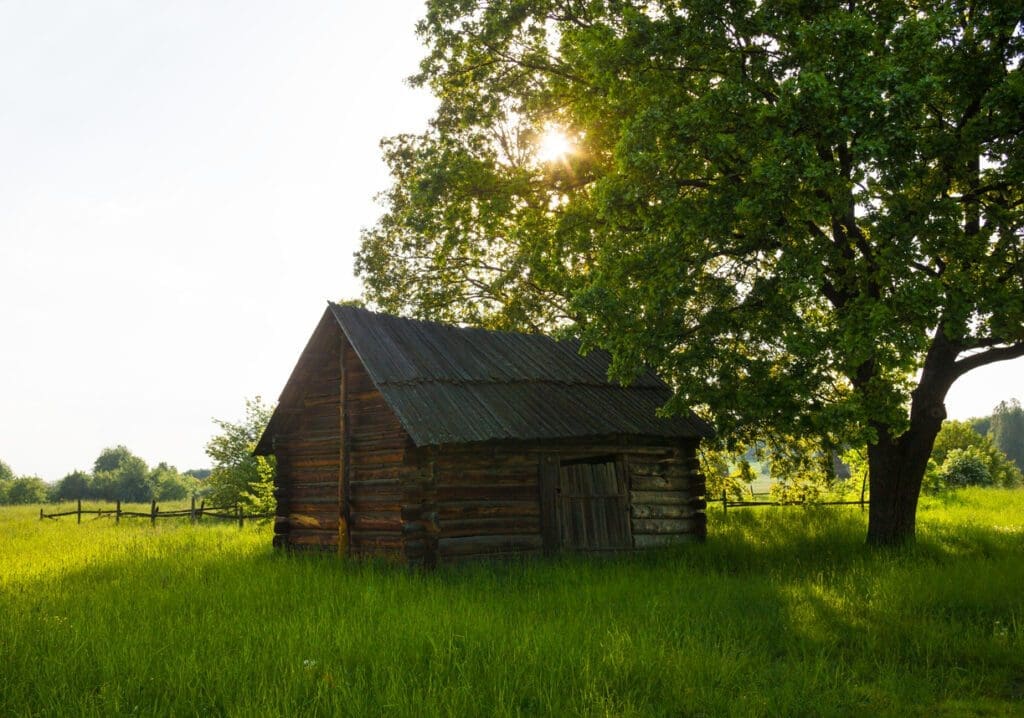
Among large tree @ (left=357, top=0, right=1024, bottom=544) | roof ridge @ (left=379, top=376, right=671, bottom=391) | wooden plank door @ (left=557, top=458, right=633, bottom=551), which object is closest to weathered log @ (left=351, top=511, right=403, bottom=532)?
roof ridge @ (left=379, top=376, right=671, bottom=391)

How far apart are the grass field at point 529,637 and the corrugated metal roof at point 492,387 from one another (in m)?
2.86

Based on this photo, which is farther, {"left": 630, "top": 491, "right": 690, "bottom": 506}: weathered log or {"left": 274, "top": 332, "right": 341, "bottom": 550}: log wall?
{"left": 630, "top": 491, "right": 690, "bottom": 506}: weathered log

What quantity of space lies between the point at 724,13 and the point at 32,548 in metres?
22.4

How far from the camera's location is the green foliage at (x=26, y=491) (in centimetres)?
8244

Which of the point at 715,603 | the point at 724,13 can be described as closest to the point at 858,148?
the point at 724,13

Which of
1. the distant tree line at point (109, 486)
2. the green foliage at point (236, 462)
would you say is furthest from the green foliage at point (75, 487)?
the green foliage at point (236, 462)

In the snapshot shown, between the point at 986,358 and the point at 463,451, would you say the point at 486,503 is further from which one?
the point at 986,358

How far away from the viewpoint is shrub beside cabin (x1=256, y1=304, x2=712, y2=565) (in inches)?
571

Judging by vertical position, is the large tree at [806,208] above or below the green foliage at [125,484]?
above

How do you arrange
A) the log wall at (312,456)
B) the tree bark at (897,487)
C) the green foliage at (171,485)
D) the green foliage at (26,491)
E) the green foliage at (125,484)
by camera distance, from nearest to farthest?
the tree bark at (897,487) → the log wall at (312,456) → the green foliage at (26,491) → the green foliage at (125,484) → the green foliage at (171,485)

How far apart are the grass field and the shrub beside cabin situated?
121 centimetres

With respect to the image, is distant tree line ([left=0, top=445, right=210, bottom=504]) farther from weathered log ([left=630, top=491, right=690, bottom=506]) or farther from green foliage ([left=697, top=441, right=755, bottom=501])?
weathered log ([left=630, top=491, right=690, bottom=506])

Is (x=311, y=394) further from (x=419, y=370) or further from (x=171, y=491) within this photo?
(x=171, y=491)

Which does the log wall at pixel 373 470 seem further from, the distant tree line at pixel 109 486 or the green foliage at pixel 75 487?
the green foliage at pixel 75 487
